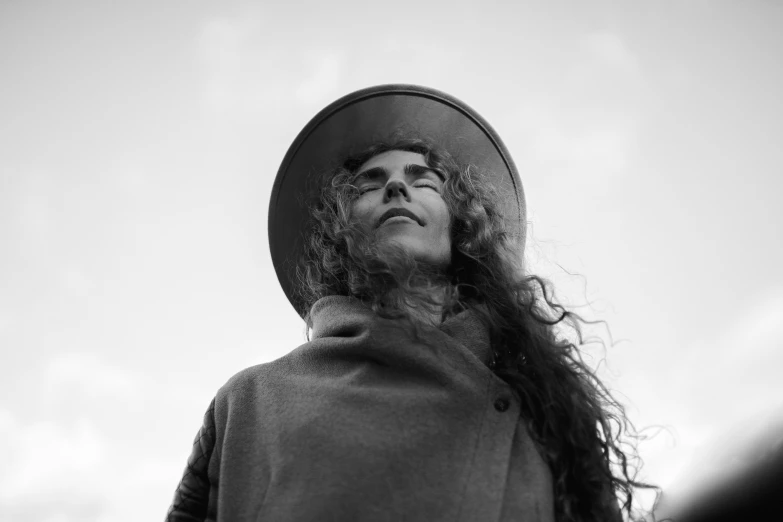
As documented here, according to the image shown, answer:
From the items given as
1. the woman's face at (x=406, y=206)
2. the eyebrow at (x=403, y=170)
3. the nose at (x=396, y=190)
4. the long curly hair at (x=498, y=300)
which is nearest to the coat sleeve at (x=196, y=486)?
the long curly hair at (x=498, y=300)

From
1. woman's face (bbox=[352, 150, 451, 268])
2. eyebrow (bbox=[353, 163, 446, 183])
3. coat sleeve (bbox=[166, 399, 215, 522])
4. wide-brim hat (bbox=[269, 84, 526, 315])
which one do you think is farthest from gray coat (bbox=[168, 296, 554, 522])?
wide-brim hat (bbox=[269, 84, 526, 315])

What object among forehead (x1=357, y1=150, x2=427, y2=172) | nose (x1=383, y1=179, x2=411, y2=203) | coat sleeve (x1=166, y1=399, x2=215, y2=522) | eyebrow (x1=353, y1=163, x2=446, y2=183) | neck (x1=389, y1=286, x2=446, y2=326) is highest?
forehead (x1=357, y1=150, x2=427, y2=172)

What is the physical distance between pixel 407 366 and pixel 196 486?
710 millimetres

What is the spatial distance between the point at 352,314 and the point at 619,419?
1.00 metres

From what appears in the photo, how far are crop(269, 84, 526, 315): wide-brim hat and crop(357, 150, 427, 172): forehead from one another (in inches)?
4.7

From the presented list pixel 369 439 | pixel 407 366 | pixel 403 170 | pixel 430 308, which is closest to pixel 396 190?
pixel 403 170

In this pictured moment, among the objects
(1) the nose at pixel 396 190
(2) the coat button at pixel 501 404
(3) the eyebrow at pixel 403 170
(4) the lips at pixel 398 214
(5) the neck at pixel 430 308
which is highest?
(3) the eyebrow at pixel 403 170

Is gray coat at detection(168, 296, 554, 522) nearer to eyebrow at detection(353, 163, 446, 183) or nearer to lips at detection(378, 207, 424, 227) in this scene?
lips at detection(378, 207, 424, 227)

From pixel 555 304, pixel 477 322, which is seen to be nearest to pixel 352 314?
pixel 477 322

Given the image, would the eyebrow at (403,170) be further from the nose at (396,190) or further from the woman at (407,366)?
the nose at (396,190)

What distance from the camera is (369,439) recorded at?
1.63 metres

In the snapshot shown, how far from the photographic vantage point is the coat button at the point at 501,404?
179cm

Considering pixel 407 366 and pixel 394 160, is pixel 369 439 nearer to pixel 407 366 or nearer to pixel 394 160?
pixel 407 366

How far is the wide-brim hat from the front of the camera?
2863 mm
